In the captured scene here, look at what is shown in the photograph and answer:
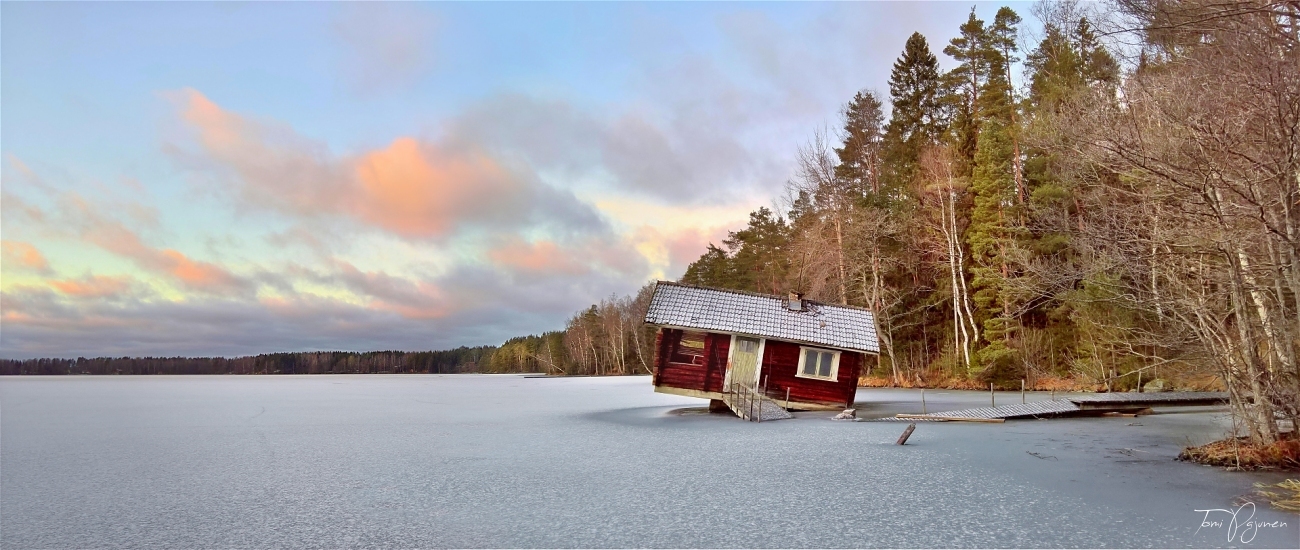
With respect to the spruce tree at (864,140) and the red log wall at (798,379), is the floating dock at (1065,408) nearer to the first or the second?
the red log wall at (798,379)

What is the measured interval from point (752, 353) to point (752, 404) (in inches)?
120

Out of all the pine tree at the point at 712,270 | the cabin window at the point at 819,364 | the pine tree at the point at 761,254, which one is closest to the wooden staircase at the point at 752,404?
the cabin window at the point at 819,364

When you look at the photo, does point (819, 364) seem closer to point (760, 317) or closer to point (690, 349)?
point (760, 317)

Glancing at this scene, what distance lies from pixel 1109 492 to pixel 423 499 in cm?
945

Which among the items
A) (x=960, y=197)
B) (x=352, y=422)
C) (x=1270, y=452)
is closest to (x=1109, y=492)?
(x=1270, y=452)

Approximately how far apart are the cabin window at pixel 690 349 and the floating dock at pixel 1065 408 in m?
6.56

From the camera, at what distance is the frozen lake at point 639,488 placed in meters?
7.99

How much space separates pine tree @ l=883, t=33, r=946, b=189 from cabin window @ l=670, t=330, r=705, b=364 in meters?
22.6

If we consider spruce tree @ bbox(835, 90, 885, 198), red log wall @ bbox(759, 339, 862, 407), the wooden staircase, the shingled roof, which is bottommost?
the wooden staircase

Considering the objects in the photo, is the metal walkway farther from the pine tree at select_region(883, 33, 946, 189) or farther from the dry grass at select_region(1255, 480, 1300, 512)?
the pine tree at select_region(883, 33, 946, 189)

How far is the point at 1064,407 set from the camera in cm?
2052

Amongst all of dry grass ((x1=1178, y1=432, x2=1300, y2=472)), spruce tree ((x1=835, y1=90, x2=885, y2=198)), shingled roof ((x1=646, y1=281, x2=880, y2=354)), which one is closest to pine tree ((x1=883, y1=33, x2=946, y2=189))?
spruce tree ((x1=835, y1=90, x2=885, y2=198))

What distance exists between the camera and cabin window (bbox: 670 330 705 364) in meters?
23.9

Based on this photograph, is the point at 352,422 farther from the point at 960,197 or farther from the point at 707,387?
the point at 960,197
